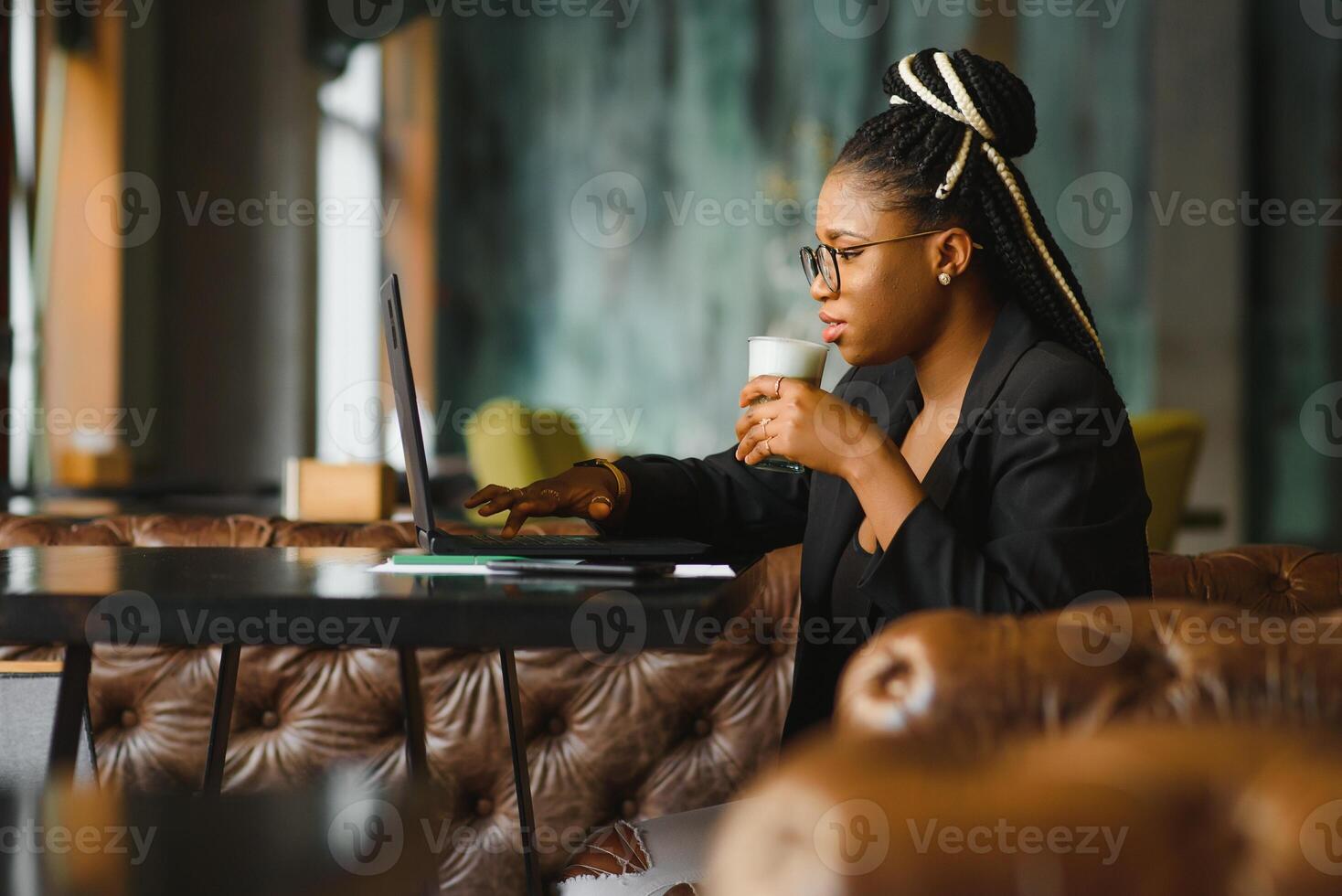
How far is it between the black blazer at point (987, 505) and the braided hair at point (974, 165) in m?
0.05

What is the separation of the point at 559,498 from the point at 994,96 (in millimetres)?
589

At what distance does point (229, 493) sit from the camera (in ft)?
15.9

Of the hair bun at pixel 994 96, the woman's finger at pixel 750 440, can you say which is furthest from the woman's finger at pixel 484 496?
the hair bun at pixel 994 96

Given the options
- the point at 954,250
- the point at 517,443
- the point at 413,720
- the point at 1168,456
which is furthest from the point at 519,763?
the point at 517,443

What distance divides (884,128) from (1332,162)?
689 centimetres

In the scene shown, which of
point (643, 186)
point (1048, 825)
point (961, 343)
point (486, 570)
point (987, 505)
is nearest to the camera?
point (1048, 825)

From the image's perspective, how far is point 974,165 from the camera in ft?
4.12

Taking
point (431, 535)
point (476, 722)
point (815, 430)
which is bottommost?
point (476, 722)

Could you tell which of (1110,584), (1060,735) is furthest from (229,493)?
(1060,735)

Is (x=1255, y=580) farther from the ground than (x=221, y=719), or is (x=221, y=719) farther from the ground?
(x=1255, y=580)

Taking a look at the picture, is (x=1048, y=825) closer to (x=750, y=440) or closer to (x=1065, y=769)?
(x=1065, y=769)

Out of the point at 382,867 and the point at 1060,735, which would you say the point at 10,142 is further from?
the point at 1060,735

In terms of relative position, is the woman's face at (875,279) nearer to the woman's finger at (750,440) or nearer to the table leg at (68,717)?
the woman's finger at (750,440)

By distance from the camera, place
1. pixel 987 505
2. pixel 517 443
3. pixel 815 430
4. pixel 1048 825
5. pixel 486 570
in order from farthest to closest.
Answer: pixel 517 443 → pixel 987 505 → pixel 815 430 → pixel 486 570 → pixel 1048 825
